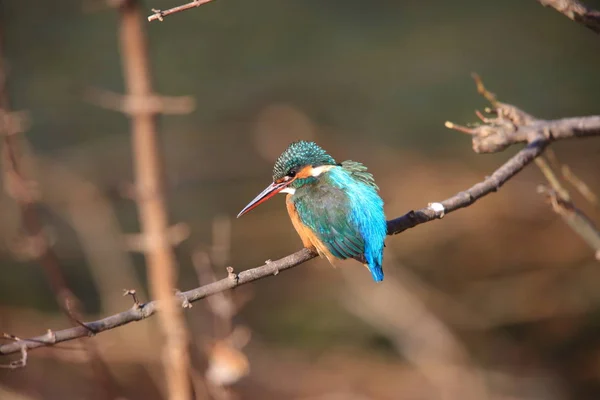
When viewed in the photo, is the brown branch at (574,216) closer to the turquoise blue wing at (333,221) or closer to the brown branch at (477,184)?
the brown branch at (477,184)

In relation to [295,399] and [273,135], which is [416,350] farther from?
[273,135]

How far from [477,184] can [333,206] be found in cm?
54

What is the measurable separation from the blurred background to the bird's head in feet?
1.39

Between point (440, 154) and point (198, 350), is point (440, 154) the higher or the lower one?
the higher one

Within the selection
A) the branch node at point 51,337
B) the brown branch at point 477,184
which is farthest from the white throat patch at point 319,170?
the branch node at point 51,337

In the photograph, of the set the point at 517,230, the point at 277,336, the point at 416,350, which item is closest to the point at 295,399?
the point at 277,336

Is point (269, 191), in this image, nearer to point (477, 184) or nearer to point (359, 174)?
point (359, 174)

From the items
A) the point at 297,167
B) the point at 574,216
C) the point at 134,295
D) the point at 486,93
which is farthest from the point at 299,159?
the point at 134,295

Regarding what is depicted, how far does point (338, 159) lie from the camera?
208 inches

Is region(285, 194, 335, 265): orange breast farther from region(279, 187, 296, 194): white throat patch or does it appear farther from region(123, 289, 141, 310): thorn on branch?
region(123, 289, 141, 310): thorn on branch

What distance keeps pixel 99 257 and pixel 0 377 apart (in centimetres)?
88

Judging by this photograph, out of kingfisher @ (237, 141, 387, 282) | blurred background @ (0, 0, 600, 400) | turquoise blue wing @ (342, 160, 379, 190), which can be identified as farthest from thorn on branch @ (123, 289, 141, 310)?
turquoise blue wing @ (342, 160, 379, 190)

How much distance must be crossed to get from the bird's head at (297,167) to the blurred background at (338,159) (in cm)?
42

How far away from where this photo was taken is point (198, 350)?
159 inches
